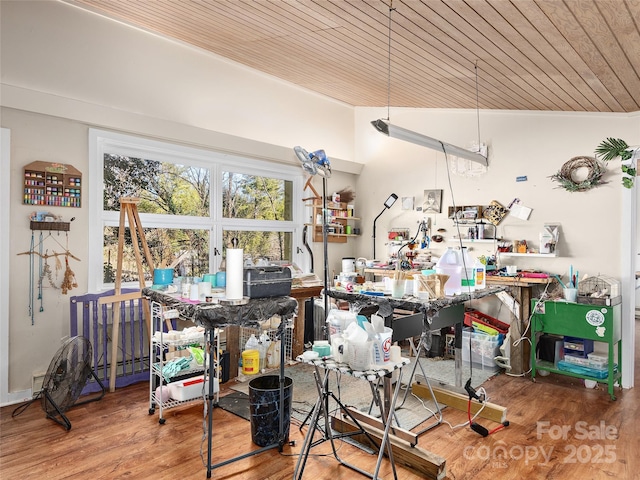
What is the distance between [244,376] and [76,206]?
6.73 feet

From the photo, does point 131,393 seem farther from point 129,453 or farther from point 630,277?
point 630,277

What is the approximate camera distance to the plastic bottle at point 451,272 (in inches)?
114

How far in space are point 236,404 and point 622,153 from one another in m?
3.93

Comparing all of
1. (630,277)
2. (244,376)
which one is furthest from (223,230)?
(630,277)

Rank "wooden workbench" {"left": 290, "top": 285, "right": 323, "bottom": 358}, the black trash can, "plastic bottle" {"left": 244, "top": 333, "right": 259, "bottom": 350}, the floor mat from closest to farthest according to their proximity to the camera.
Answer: the black trash can
the floor mat
"plastic bottle" {"left": 244, "top": 333, "right": 259, "bottom": 350}
"wooden workbench" {"left": 290, "top": 285, "right": 323, "bottom": 358}

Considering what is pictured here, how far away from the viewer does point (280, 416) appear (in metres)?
2.58

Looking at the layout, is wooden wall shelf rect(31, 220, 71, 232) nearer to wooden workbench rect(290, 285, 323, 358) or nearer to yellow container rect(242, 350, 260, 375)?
yellow container rect(242, 350, 260, 375)

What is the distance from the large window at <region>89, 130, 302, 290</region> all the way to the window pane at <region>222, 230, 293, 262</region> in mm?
11

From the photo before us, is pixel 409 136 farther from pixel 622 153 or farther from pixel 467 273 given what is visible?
pixel 622 153

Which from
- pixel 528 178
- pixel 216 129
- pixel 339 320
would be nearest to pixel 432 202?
pixel 528 178

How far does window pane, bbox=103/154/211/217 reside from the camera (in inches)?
152

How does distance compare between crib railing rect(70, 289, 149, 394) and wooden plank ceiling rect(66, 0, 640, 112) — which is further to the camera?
crib railing rect(70, 289, 149, 394)

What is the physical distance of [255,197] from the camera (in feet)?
16.3

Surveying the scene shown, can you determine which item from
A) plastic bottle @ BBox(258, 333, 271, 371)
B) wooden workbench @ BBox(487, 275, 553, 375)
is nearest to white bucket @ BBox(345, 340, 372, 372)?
plastic bottle @ BBox(258, 333, 271, 371)
